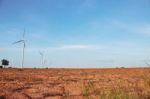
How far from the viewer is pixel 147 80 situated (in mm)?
7980

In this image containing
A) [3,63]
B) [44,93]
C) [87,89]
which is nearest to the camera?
[87,89]

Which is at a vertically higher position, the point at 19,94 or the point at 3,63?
the point at 3,63

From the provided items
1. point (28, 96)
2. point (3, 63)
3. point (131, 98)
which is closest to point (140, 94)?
point (131, 98)

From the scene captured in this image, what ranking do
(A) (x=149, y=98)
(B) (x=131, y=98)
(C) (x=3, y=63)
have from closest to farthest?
1. (B) (x=131, y=98)
2. (A) (x=149, y=98)
3. (C) (x=3, y=63)

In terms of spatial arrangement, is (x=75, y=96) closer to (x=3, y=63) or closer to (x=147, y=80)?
(x=147, y=80)

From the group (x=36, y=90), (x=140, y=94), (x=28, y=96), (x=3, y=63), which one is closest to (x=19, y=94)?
(x=28, y=96)

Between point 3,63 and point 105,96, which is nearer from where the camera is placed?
point 105,96

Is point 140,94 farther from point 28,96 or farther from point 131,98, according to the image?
point 28,96

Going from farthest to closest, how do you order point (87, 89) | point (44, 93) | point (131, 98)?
point (44, 93), point (131, 98), point (87, 89)

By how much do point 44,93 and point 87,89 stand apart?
4.14 metres

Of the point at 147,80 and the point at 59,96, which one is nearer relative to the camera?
the point at 147,80

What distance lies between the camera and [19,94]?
9.74 metres

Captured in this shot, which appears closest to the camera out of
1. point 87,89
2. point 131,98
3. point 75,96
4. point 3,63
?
point 87,89

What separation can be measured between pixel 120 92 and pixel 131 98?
0.45 meters
